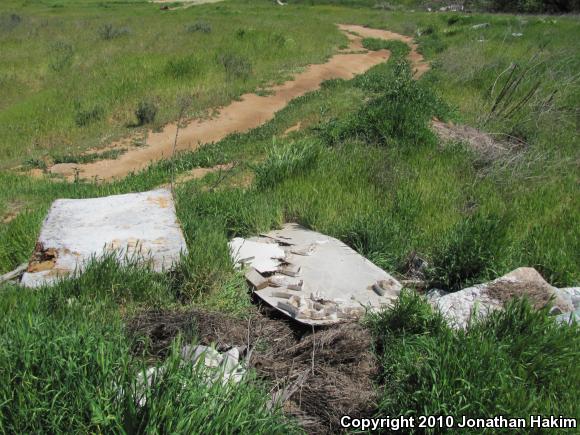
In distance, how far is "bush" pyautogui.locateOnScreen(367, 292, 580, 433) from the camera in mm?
2656

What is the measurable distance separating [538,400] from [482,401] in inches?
12.6

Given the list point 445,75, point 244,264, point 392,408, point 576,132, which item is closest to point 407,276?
point 244,264

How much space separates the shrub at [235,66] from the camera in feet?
47.3

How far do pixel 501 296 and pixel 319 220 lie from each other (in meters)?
1.85

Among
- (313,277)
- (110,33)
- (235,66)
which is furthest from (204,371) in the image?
(110,33)

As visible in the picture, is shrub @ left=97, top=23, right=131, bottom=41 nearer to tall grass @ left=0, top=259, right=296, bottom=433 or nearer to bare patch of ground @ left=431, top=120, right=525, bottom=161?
bare patch of ground @ left=431, top=120, right=525, bottom=161

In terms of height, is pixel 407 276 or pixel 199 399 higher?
pixel 199 399

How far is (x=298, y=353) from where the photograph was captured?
337cm

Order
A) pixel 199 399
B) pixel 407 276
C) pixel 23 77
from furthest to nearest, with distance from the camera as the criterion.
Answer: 1. pixel 23 77
2. pixel 407 276
3. pixel 199 399

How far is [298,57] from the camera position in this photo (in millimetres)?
17094

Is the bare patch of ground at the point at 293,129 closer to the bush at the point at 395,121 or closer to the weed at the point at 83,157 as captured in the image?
the bush at the point at 395,121

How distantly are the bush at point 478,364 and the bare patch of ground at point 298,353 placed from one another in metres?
0.14

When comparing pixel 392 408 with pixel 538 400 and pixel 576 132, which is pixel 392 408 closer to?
pixel 538 400

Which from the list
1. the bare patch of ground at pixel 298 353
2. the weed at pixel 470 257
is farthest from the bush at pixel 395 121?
the bare patch of ground at pixel 298 353
